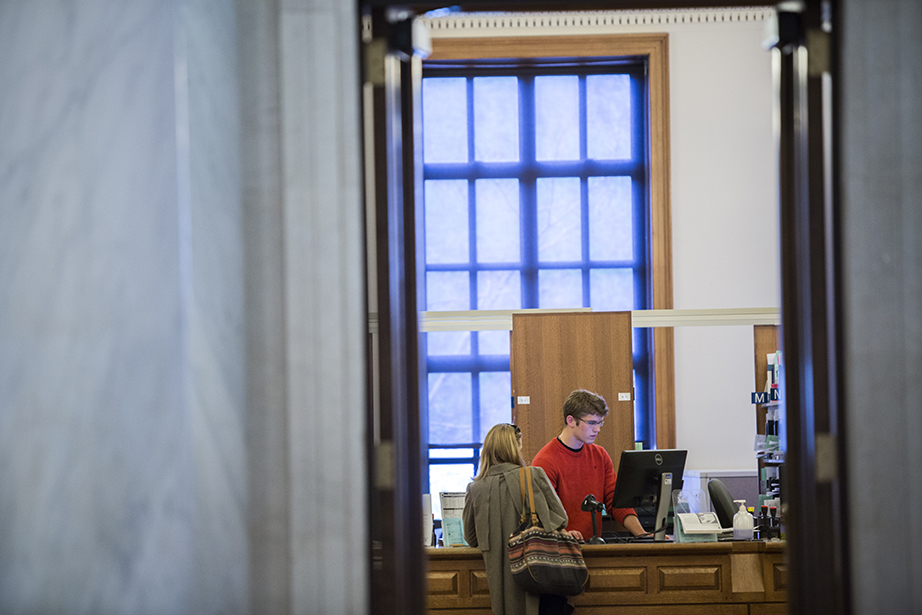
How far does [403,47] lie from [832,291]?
141cm

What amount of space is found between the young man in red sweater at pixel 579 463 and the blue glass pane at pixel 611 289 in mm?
3681

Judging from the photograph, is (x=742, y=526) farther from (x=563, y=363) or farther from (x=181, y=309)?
(x=181, y=309)

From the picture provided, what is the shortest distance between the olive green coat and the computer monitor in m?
0.69

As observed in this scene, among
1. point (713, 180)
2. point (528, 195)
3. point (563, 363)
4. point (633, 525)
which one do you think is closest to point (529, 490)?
point (633, 525)

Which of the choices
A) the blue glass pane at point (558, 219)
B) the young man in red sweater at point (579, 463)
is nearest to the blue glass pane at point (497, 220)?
the blue glass pane at point (558, 219)

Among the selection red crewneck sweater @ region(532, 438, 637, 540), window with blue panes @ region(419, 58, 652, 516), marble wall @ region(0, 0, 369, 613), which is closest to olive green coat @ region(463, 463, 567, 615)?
red crewneck sweater @ region(532, 438, 637, 540)

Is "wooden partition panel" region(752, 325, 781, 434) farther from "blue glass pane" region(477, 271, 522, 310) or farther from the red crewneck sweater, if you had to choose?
"blue glass pane" region(477, 271, 522, 310)

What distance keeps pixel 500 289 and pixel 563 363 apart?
2324mm

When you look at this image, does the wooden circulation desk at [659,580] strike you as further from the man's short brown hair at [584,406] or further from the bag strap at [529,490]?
the man's short brown hair at [584,406]

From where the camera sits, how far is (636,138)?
27.2 ft

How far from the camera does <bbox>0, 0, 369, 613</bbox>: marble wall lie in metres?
2.18

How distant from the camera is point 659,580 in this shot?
174 inches

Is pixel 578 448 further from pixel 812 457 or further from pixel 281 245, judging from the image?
pixel 281 245

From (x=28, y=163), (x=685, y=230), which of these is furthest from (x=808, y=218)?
(x=685, y=230)
